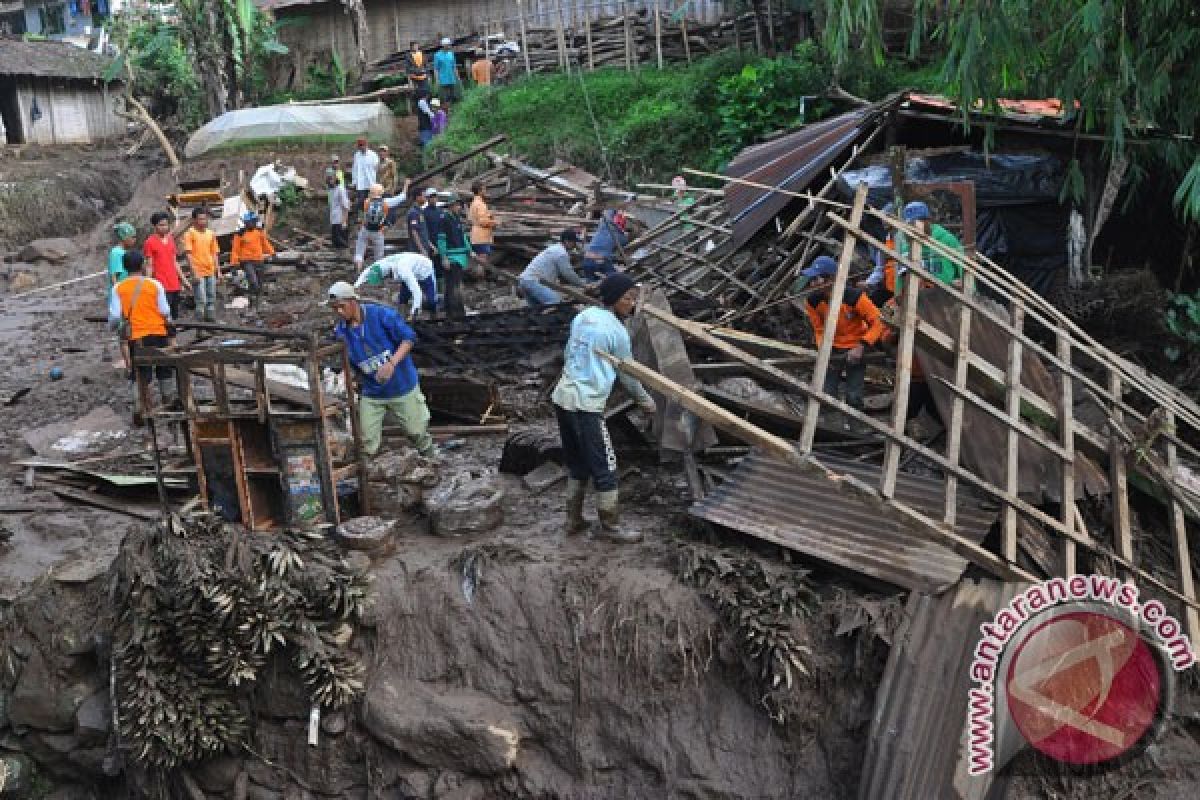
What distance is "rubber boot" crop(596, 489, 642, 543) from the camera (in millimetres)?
7281

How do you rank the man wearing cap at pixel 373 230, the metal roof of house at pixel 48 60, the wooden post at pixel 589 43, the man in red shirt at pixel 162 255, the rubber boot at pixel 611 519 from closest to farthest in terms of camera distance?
the rubber boot at pixel 611 519 < the man in red shirt at pixel 162 255 < the man wearing cap at pixel 373 230 < the wooden post at pixel 589 43 < the metal roof of house at pixel 48 60

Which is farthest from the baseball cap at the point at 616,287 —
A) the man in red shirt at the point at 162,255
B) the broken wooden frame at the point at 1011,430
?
the man in red shirt at the point at 162,255

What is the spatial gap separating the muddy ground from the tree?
13.7 ft

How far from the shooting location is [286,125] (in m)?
21.8

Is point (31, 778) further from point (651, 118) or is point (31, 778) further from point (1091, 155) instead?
point (651, 118)

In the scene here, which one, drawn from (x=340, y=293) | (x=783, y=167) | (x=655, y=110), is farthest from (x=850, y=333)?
(x=655, y=110)

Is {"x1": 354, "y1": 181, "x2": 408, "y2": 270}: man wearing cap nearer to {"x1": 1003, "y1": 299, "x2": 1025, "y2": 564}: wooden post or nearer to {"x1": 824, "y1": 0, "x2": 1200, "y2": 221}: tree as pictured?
{"x1": 824, "y1": 0, "x2": 1200, "y2": 221}: tree

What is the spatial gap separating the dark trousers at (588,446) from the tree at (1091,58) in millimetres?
4242

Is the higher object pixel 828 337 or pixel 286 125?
pixel 286 125

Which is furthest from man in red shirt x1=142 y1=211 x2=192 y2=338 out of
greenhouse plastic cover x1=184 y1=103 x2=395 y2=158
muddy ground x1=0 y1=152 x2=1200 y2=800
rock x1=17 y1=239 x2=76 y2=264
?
greenhouse plastic cover x1=184 y1=103 x2=395 y2=158

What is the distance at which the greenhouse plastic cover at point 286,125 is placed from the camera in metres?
21.8

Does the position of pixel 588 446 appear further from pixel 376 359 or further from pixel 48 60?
pixel 48 60

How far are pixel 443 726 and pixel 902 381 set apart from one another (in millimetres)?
3645

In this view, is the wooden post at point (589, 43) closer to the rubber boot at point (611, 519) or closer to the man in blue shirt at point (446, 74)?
the man in blue shirt at point (446, 74)
